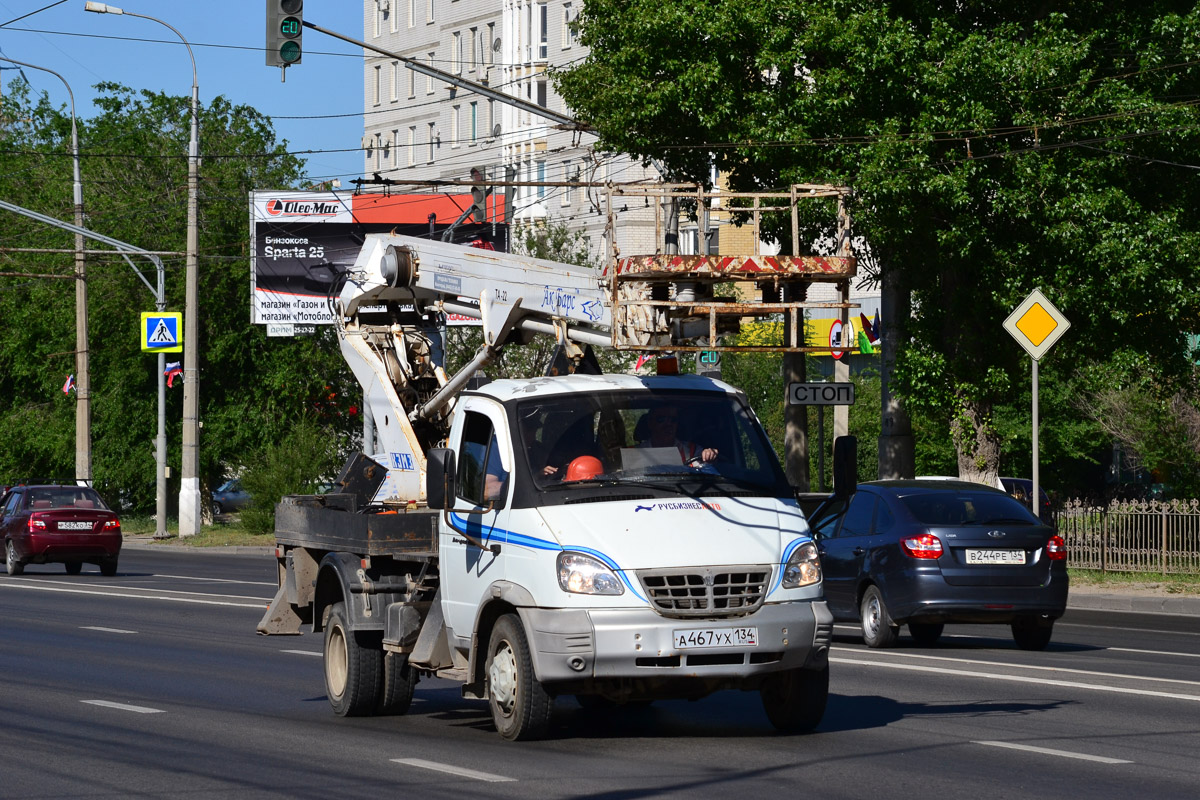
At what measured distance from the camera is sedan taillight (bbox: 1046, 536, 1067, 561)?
16812 mm

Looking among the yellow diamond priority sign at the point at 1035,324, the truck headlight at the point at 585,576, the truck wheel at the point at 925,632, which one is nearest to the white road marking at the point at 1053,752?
the truck headlight at the point at 585,576

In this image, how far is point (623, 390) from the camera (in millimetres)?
11000

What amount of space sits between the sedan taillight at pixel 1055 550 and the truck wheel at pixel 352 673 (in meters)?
7.14

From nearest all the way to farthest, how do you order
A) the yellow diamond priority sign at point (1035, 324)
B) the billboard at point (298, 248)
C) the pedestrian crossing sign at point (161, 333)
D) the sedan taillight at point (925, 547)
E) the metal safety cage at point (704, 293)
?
1. the metal safety cage at point (704, 293)
2. the sedan taillight at point (925, 547)
3. the yellow diamond priority sign at point (1035, 324)
4. the pedestrian crossing sign at point (161, 333)
5. the billboard at point (298, 248)

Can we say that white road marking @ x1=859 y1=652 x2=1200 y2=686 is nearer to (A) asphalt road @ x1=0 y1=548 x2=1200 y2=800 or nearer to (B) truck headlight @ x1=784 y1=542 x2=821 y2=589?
(A) asphalt road @ x1=0 y1=548 x2=1200 y2=800

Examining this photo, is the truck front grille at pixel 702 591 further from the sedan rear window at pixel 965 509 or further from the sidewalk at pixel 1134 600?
the sidewalk at pixel 1134 600

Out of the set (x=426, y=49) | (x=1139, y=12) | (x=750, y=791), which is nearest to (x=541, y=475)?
(x=750, y=791)

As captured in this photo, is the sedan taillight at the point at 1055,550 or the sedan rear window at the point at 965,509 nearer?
the sedan taillight at the point at 1055,550

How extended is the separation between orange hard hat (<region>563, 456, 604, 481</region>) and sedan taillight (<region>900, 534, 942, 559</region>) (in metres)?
6.86

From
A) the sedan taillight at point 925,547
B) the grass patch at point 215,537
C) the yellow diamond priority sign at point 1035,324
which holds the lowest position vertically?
the grass patch at point 215,537

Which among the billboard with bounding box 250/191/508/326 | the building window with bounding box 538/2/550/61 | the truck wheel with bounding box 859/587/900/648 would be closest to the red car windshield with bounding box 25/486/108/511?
the billboard with bounding box 250/191/508/326

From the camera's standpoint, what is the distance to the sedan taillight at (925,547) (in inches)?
658

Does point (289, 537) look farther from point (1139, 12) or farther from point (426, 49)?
point (426, 49)

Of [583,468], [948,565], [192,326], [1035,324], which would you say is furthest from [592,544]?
[192,326]
